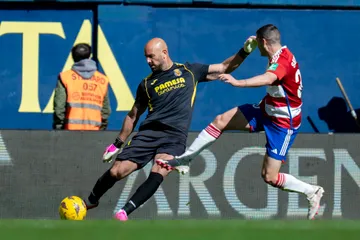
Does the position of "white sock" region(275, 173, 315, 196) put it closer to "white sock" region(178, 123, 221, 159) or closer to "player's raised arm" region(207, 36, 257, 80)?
"white sock" region(178, 123, 221, 159)

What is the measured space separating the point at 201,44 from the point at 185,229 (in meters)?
9.79

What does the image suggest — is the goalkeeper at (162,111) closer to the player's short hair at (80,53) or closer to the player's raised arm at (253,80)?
the player's raised arm at (253,80)

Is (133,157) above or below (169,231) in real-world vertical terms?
above

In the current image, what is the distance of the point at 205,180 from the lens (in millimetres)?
11180

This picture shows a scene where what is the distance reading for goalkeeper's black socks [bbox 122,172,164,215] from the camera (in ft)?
29.5

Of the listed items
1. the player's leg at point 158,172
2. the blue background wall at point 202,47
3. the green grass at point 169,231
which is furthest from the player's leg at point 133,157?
the green grass at point 169,231

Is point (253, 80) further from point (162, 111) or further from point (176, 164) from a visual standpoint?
point (176, 164)

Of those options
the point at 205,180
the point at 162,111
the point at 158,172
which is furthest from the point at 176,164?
the point at 205,180

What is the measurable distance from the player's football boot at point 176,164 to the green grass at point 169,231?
467 cm

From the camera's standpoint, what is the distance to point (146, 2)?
1381 centimetres

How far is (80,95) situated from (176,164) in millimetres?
2656

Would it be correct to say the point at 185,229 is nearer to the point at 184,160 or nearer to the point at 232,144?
the point at 184,160

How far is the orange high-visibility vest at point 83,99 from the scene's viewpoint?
11.5 meters

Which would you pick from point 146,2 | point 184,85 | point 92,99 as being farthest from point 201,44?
point 184,85
